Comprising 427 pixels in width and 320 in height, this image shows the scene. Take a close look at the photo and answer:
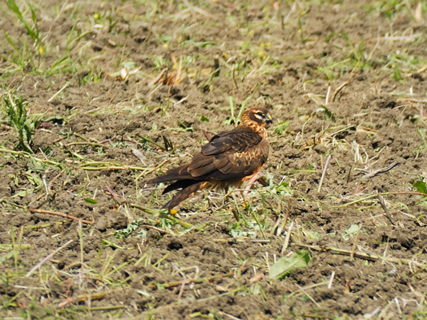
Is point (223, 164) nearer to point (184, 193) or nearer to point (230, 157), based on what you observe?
point (230, 157)

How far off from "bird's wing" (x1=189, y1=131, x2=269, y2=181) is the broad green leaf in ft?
4.18

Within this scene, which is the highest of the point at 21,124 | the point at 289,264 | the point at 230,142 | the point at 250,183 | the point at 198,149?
the point at 21,124

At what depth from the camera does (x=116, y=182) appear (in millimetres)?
5512

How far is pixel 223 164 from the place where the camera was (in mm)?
5523

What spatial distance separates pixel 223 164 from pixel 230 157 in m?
0.13

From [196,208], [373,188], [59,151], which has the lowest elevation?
Result: [373,188]

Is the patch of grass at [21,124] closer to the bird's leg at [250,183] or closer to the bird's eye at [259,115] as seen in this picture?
the bird's leg at [250,183]

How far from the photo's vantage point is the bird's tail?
195 inches

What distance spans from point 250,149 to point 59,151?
202cm

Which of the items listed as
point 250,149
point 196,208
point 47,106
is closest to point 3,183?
point 47,106

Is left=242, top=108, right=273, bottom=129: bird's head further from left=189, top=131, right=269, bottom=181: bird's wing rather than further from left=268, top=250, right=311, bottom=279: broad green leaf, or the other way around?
left=268, top=250, right=311, bottom=279: broad green leaf

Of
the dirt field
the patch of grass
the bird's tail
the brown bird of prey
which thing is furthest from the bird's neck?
the patch of grass

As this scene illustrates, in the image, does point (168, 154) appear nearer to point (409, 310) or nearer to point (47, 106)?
point (47, 106)

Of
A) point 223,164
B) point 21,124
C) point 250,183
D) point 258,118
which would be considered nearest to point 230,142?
point 223,164
